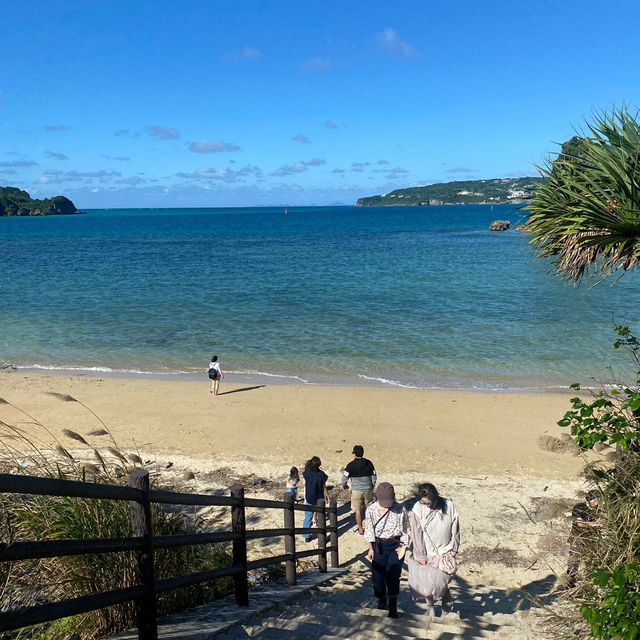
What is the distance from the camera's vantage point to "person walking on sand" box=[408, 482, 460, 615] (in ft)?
19.1

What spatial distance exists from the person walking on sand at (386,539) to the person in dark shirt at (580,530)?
5.37 ft

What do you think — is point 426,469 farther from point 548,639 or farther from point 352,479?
point 548,639

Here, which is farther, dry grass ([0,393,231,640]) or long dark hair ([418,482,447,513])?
long dark hair ([418,482,447,513])

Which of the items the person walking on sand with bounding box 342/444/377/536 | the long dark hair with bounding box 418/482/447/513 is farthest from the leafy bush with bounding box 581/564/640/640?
the person walking on sand with bounding box 342/444/377/536

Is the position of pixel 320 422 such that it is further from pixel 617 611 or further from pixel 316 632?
pixel 617 611

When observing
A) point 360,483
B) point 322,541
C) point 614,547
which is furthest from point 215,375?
point 614,547

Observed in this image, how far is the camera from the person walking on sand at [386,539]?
233 inches

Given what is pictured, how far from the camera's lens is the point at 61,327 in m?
28.5

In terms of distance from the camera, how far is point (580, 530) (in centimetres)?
463

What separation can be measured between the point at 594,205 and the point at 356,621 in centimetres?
400

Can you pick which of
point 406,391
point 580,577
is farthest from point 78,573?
point 406,391

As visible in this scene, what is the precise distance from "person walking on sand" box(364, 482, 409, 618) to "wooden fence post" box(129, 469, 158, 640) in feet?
9.52

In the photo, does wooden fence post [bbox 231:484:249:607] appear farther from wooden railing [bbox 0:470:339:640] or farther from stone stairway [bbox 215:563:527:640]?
stone stairway [bbox 215:563:527:640]

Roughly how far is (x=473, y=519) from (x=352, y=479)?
220 cm
